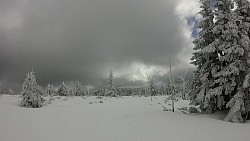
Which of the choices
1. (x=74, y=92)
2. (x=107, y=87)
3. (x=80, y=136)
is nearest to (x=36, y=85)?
(x=80, y=136)

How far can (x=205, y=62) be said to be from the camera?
57.2 ft

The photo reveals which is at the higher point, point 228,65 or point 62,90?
point 228,65

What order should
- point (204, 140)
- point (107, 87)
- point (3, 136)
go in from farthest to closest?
point (107, 87), point (3, 136), point (204, 140)

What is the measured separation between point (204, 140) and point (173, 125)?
4.04m

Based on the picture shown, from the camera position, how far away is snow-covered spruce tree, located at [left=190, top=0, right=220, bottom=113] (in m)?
16.2

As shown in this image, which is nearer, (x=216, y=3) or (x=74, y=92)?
(x=216, y=3)

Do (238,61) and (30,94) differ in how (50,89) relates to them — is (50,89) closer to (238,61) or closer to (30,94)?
(30,94)

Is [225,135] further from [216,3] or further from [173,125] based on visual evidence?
[216,3]

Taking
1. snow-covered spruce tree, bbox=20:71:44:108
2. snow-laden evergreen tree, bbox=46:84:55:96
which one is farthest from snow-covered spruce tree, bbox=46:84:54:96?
snow-covered spruce tree, bbox=20:71:44:108

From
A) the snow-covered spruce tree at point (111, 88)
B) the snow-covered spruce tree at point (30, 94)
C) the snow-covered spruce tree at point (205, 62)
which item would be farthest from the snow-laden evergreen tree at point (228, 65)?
the snow-covered spruce tree at point (111, 88)

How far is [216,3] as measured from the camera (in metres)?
17.0

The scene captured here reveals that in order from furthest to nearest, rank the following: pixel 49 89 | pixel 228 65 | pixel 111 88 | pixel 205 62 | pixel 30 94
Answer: pixel 49 89 < pixel 111 88 < pixel 30 94 < pixel 205 62 < pixel 228 65

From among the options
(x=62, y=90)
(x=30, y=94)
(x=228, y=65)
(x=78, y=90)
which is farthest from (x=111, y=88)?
(x=228, y=65)

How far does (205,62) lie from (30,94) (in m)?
24.8
